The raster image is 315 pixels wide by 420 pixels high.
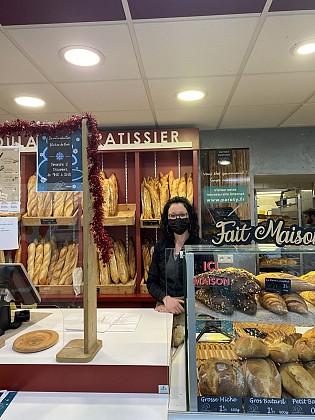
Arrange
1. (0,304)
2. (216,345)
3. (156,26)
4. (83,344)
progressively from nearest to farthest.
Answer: (216,345) < (83,344) < (0,304) < (156,26)

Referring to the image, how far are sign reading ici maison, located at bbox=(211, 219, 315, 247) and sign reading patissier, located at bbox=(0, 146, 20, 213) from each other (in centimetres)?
95

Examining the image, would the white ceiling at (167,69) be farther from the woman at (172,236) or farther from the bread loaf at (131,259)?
the bread loaf at (131,259)

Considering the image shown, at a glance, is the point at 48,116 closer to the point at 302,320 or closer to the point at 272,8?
the point at 272,8

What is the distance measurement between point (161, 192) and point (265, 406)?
2.63 m

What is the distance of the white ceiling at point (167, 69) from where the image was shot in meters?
1.80

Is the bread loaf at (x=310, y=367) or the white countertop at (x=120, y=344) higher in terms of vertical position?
the bread loaf at (x=310, y=367)

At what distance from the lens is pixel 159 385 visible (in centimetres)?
124

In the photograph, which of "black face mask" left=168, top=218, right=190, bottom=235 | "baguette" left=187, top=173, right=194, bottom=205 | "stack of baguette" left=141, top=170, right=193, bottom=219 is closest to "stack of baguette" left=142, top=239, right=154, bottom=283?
"stack of baguette" left=141, top=170, right=193, bottom=219

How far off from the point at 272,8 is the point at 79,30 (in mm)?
977

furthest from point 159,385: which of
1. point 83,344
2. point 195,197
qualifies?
point 195,197

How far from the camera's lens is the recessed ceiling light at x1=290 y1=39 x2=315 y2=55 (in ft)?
6.53

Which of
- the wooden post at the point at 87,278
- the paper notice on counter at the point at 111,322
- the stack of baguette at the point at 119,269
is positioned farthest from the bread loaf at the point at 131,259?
the wooden post at the point at 87,278

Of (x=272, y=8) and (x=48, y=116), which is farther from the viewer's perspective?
(x=48, y=116)

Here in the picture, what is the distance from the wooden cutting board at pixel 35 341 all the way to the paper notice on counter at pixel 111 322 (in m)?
0.09
